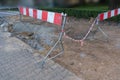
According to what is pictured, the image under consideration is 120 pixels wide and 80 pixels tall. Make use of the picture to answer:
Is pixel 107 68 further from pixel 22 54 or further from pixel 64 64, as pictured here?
pixel 22 54

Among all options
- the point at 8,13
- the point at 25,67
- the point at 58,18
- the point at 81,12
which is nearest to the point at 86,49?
the point at 58,18

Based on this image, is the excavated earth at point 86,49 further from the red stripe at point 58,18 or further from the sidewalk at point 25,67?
the red stripe at point 58,18

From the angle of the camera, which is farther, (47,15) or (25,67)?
(47,15)

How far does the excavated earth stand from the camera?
414 cm

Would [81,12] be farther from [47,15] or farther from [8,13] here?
[47,15]

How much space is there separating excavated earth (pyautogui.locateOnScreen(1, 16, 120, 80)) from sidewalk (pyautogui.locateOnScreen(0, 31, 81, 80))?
282 millimetres

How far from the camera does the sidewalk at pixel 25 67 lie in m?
3.87

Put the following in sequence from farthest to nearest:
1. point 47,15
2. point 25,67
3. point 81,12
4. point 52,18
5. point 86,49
Answer: 1. point 81,12
2. point 86,49
3. point 47,15
4. point 52,18
5. point 25,67

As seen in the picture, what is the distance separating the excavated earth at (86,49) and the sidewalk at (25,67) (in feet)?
0.93

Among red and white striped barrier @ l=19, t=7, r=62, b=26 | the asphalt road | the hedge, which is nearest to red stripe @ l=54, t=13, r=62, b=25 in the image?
red and white striped barrier @ l=19, t=7, r=62, b=26

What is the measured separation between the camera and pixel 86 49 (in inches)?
216

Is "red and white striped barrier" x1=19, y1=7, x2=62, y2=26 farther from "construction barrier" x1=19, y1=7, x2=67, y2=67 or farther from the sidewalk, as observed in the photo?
the sidewalk

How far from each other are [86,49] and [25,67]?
2.05 meters

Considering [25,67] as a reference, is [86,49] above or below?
above
